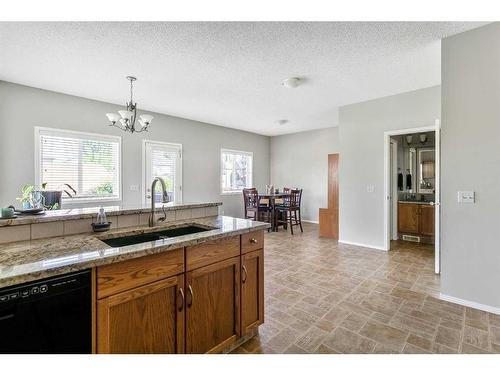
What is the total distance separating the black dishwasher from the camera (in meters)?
0.93

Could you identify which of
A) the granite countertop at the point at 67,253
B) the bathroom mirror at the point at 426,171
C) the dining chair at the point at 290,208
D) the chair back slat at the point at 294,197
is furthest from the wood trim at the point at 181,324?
the bathroom mirror at the point at 426,171

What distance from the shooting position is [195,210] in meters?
2.37

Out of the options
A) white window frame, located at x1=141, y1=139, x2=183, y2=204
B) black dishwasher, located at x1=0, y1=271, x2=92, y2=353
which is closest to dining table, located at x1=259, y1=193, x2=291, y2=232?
white window frame, located at x1=141, y1=139, x2=183, y2=204

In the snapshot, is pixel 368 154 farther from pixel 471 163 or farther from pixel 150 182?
pixel 150 182

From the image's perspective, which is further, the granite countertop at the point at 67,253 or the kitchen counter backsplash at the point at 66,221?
the kitchen counter backsplash at the point at 66,221

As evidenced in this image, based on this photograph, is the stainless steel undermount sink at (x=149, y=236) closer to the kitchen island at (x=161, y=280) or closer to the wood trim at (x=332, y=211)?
the kitchen island at (x=161, y=280)

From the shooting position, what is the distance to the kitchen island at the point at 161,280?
1139 mm

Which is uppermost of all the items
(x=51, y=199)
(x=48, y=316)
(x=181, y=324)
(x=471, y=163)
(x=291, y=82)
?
(x=291, y=82)

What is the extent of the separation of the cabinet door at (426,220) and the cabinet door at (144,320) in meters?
4.84

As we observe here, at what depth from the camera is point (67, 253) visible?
1.22 m

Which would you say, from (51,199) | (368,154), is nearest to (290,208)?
(368,154)

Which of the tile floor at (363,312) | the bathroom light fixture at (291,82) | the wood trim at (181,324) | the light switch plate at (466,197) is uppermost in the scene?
the bathroom light fixture at (291,82)

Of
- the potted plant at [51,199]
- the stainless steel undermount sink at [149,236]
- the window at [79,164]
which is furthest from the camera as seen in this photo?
the window at [79,164]

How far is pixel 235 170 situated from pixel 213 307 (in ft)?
18.4
